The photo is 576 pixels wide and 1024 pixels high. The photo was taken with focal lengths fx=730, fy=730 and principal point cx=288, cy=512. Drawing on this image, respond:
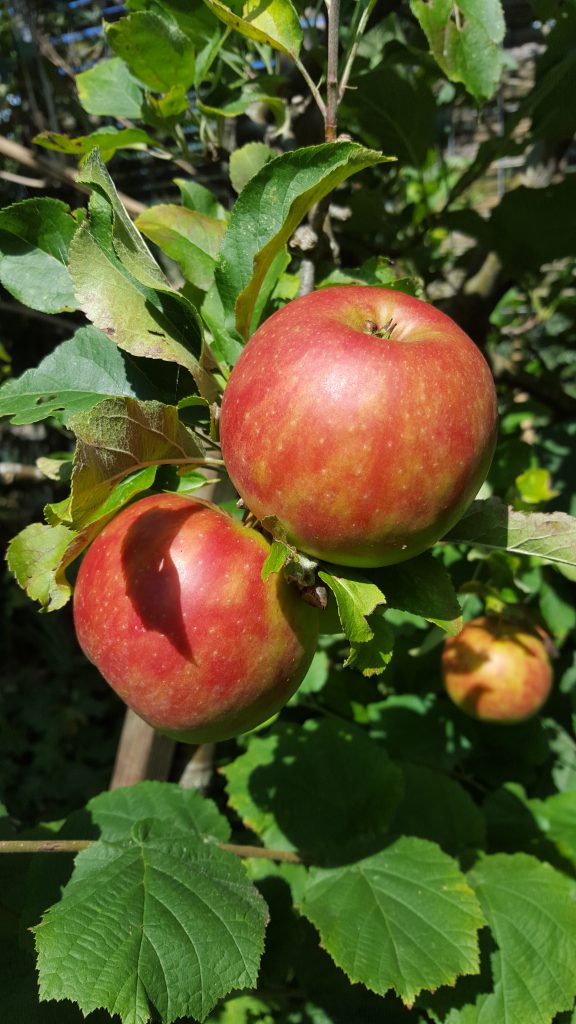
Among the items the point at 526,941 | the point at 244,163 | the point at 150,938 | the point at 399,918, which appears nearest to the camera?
the point at 150,938

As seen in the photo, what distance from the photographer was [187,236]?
840 millimetres

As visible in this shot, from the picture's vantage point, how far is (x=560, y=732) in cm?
182

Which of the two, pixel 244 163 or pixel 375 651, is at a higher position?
pixel 244 163

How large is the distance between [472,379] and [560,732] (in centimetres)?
151

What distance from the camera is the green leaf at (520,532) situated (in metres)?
0.70

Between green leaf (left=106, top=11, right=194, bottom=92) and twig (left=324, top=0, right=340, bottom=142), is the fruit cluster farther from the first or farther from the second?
green leaf (left=106, top=11, right=194, bottom=92)

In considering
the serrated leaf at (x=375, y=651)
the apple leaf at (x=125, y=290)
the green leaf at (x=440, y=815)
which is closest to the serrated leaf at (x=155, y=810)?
the green leaf at (x=440, y=815)

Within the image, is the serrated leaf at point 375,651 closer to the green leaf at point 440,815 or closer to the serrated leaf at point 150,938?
the serrated leaf at point 150,938

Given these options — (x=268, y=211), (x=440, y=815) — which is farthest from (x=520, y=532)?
(x=440, y=815)

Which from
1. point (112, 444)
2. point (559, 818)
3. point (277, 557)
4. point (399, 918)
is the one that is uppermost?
point (112, 444)

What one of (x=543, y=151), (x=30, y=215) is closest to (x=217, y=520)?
(x=30, y=215)

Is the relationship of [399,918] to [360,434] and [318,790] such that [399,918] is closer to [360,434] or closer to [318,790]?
[318,790]

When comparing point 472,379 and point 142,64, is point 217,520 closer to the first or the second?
point 472,379

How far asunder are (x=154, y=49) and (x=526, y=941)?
1.39m
